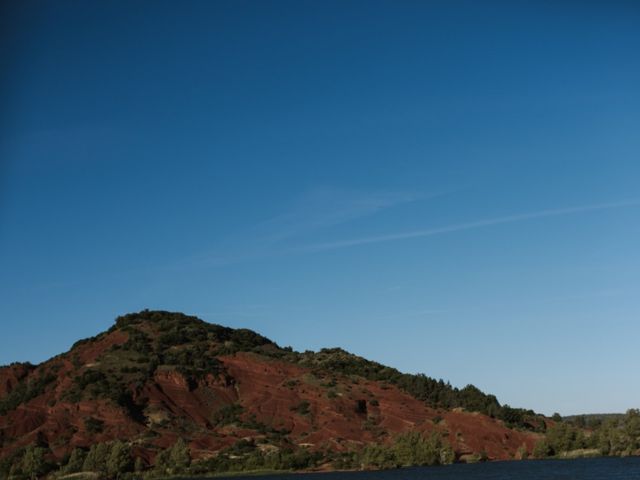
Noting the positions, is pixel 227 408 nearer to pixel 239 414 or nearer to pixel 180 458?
pixel 239 414

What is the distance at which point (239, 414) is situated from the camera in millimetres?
114812

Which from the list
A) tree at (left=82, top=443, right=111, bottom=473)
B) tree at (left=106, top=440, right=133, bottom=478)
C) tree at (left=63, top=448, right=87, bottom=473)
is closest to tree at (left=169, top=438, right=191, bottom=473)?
tree at (left=106, top=440, right=133, bottom=478)

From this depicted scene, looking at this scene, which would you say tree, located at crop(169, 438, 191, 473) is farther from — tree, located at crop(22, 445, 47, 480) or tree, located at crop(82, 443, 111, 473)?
tree, located at crop(22, 445, 47, 480)

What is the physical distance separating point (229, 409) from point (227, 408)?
20.5 inches

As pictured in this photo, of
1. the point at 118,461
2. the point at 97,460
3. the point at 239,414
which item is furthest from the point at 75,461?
the point at 239,414

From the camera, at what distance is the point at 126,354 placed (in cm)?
13012

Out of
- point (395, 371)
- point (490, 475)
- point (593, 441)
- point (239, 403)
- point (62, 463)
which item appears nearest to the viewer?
point (490, 475)

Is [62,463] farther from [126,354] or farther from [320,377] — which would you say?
[320,377]

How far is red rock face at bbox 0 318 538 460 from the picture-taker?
4094 inches

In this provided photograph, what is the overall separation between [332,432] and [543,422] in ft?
137

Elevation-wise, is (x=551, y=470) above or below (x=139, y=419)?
below

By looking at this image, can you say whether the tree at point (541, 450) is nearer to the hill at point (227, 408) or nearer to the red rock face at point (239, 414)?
the hill at point (227, 408)

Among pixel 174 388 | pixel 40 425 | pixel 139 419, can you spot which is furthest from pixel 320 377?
pixel 40 425

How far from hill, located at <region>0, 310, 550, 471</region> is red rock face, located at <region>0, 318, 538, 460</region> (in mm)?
202
